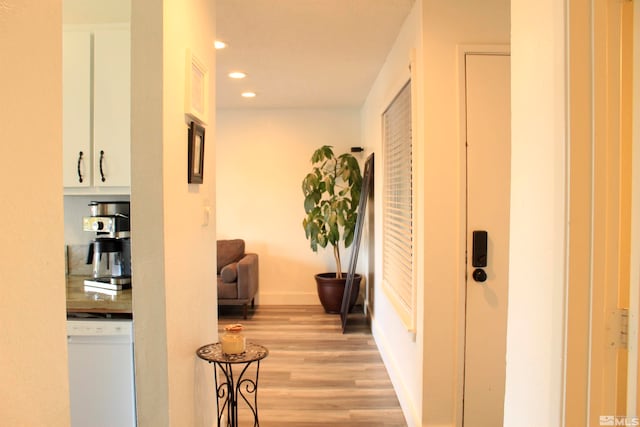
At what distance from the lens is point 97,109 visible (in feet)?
7.95

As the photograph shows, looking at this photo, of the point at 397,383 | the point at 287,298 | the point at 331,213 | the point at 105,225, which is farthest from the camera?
the point at 287,298

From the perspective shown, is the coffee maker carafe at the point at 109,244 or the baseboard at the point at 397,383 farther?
the baseboard at the point at 397,383

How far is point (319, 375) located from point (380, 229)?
1.49 metres

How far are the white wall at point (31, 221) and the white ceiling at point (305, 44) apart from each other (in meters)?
2.03

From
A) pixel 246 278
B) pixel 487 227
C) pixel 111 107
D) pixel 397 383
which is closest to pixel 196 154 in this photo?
pixel 111 107

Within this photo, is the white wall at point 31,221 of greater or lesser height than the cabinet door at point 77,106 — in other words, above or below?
below

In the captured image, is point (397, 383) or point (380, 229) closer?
point (397, 383)

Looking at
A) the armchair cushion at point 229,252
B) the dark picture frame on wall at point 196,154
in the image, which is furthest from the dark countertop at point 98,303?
the armchair cushion at point 229,252

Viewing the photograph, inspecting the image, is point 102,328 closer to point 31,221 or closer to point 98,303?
point 98,303

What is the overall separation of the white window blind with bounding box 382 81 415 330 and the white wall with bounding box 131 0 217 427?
144cm

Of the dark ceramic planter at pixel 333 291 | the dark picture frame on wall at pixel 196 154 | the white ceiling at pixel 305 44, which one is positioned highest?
the white ceiling at pixel 305 44

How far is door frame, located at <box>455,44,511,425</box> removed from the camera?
7.64ft

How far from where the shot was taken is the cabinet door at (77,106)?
2404 mm

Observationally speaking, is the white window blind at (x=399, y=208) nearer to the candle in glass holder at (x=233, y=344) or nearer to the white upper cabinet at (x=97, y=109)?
the candle in glass holder at (x=233, y=344)
